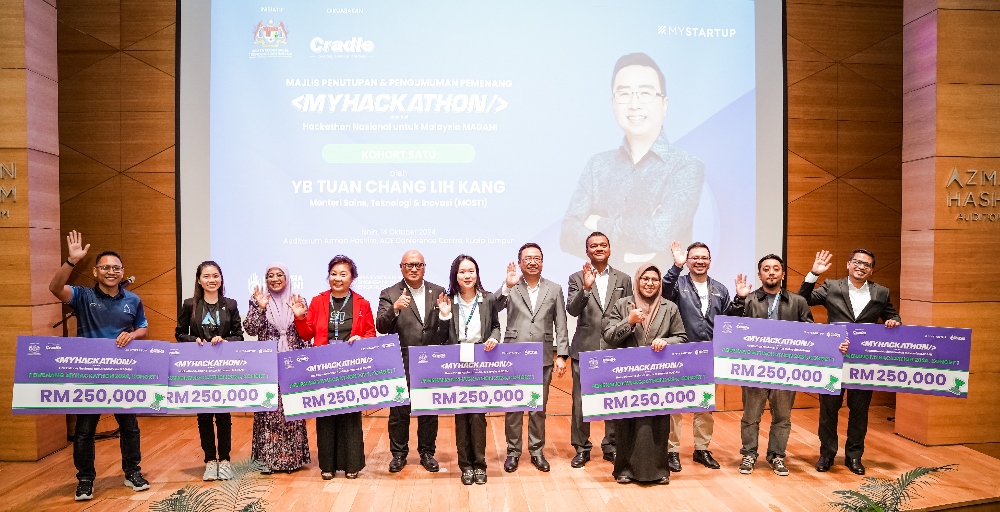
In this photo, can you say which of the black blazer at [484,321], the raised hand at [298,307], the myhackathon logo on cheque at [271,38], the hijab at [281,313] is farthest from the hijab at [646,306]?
the myhackathon logo on cheque at [271,38]

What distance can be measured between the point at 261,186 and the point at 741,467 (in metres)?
4.42

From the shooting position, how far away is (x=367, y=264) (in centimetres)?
615

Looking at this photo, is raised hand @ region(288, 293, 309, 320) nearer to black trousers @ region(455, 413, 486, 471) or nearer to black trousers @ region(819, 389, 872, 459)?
black trousers @ region(455, 413, 486, 471)

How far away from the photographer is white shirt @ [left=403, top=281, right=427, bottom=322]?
4.64 meters

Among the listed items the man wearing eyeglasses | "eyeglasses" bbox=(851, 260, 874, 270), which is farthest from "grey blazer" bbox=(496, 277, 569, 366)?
"eyeglasses" bbox=(851, 260, 874, 270)

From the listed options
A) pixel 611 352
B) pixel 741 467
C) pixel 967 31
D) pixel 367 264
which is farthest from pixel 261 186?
pixel 967 31

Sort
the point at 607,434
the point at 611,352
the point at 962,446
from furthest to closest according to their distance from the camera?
1. the point at 962,446
2. the point at 607,434
3. the point at 611,352

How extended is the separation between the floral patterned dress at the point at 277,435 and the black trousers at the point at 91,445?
713mm

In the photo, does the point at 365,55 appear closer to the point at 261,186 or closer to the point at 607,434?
the point at 261,186

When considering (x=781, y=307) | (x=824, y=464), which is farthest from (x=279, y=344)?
(x=824, y=464)

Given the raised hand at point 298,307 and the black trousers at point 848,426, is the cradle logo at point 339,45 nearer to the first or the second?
the raised hand at point 298,307

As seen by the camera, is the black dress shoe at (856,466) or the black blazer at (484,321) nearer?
the black blazer at (484,321)

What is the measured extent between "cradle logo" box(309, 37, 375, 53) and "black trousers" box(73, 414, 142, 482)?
10.9ft

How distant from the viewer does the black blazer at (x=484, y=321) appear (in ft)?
14.9
